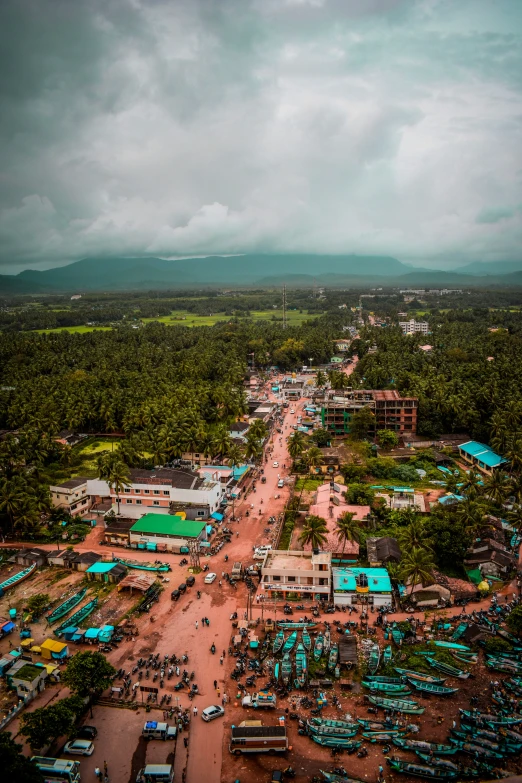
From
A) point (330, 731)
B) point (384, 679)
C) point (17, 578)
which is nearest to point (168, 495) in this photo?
point (17, 578)

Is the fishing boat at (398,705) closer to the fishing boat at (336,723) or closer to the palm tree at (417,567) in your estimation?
the fishing boat at (336,723)

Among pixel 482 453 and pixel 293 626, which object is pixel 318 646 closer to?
pixel 293 626

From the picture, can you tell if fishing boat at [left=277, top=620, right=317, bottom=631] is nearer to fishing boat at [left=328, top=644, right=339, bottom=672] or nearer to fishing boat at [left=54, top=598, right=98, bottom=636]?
fishing boat at [left=328, top=644, right=339, bottom=672]

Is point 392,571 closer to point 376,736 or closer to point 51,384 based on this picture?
point 376,736

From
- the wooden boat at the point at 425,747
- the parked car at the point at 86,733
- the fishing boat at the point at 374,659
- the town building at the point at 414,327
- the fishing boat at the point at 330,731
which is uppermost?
the town building at the point at 414,327

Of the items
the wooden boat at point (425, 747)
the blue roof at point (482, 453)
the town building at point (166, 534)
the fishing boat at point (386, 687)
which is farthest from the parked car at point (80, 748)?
the blue roof at point (482, 453)

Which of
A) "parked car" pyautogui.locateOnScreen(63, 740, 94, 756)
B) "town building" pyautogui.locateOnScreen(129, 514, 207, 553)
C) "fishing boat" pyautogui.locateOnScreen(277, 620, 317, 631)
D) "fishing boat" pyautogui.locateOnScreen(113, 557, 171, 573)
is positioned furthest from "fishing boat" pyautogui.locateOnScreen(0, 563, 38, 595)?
"fishing boat" pyautogui.locateOnScreen(277, 620, 317, 631)

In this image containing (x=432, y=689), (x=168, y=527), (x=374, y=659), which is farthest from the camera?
(x=168, y=527)

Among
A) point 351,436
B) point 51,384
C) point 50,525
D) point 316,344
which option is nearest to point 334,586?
point 50,525
